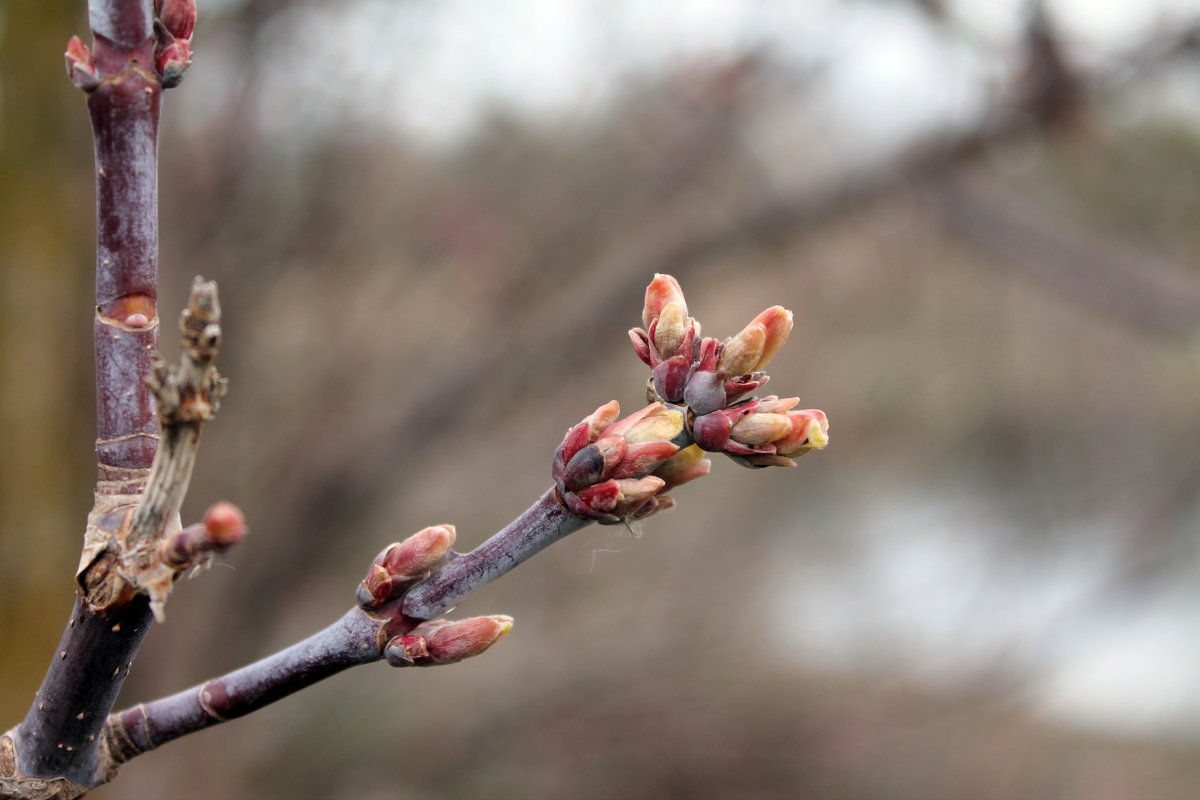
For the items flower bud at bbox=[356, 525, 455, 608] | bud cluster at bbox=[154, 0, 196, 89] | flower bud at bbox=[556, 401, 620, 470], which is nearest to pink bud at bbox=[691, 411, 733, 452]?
flower bud at bbox=[556, 401, 620, 470]

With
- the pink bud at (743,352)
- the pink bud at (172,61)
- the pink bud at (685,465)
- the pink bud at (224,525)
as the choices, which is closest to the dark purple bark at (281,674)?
the pink bud at (224,525)

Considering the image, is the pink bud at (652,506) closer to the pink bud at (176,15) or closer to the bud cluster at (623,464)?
the bud cluster at (623,464)

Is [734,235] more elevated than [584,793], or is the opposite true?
[734,235]

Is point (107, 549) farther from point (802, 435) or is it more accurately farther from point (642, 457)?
point (802, 435)

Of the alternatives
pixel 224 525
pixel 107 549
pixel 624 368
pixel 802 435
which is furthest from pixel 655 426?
pixel 624 368

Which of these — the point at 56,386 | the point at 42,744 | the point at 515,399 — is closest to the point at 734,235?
Result: the point at 515,399

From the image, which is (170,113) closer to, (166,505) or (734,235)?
(734,235)

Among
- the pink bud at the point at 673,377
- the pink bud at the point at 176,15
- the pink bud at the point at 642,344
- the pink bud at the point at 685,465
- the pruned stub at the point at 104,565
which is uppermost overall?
the pink bud at the point at 176,15

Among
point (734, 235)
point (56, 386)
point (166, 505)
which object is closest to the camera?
point (166, 505)

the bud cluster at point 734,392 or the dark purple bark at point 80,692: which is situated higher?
the bud cluster at point 734,392
